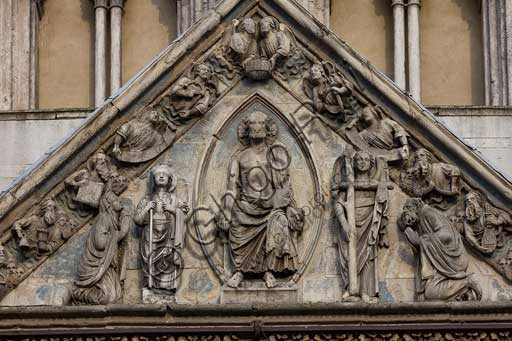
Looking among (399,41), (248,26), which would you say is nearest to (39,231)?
(248,26)

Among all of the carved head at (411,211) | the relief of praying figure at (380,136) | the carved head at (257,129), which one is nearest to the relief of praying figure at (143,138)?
the carved head at (257,129)

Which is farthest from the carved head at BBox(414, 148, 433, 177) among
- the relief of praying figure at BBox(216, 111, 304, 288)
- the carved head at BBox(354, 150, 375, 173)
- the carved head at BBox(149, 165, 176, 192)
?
the carved head at BBox(149, 165, 176, 192)

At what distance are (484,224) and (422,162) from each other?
2.95 ft

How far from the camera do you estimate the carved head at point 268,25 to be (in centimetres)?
2947

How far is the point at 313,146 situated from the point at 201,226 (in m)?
1.45

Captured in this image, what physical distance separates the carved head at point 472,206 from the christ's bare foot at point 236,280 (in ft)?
7.74

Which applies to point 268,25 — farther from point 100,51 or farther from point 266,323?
point 100,51

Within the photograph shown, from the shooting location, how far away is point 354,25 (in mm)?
33156

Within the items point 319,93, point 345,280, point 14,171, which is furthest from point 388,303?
point 14,171

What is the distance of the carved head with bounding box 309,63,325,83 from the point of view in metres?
29.3

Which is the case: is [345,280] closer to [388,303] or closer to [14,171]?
[388,303]

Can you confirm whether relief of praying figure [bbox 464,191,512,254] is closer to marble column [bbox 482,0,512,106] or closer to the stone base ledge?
the stone base ledge

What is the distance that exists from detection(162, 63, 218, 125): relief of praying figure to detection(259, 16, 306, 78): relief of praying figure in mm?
634

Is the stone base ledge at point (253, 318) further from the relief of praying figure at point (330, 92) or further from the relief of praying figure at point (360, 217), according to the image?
the relief of praying figure at point (330, 92)
